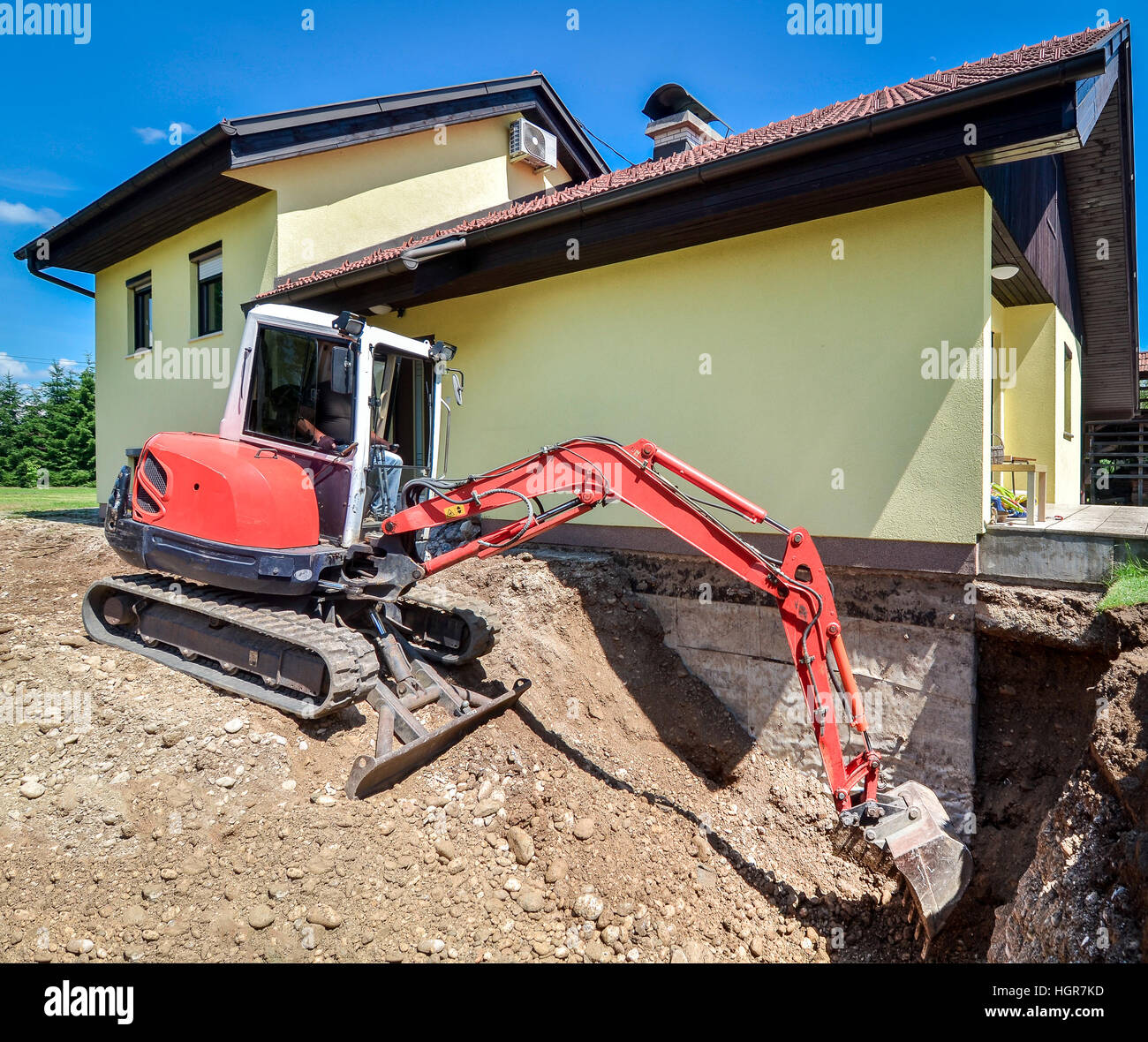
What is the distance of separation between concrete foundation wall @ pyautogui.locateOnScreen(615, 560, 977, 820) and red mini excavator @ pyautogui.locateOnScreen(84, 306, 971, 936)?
676 mm

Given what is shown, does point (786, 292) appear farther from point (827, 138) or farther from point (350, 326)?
point (350, 326)

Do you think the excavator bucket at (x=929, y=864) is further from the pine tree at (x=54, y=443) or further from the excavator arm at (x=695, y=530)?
the pine tree at (x=54, y=443)

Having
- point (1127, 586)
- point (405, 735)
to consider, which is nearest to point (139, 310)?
point (405, 735)

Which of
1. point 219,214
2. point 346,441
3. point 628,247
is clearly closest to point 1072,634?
point 628,247

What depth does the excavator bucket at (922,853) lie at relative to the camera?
3.67m

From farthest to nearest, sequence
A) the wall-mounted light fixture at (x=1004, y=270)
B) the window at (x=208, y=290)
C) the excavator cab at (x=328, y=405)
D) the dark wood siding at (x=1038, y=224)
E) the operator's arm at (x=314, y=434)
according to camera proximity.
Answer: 1. the window at (x=208, y=290)
2. the wall-mounted light fixture at (x=1004, y=270)
3. the dark wood siding at (x=1038, y=224)
4. the operator's arm at (x=314, y=434)
5. the excavator cab at (x=328, y=405)

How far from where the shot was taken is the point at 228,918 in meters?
3.28

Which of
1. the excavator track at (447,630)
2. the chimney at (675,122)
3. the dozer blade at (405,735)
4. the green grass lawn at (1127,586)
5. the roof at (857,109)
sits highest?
the chimney at (675,122)

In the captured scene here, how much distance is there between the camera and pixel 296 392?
5.02m

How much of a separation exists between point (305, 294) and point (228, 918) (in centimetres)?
705

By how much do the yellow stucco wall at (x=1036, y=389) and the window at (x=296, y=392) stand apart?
281 inches

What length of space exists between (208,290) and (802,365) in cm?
905

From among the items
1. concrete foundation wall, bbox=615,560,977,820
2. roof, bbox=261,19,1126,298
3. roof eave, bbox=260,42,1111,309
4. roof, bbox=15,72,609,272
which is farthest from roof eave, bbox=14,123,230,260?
concrete foundation wall, bbox=615,560,977,820

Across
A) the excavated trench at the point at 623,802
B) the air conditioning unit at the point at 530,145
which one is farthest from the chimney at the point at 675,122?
the excavated trench at the point at 623,802
